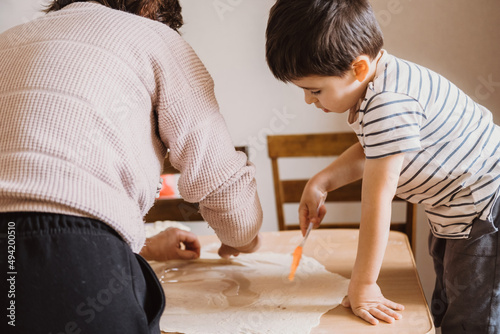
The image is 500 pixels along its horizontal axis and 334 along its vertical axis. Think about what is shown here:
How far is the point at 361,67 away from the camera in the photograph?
914 millimetres

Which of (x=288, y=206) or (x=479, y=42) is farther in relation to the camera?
(x=288, y=206)

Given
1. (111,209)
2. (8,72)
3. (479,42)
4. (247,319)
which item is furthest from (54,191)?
(479,42)

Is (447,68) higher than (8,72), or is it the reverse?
(8,72)

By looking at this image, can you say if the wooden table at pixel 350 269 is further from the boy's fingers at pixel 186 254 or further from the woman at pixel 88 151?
the woman at pixel 88 151

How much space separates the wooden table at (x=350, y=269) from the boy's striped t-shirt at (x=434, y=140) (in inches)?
5.4

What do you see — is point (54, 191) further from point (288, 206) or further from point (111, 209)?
point (288, 206)

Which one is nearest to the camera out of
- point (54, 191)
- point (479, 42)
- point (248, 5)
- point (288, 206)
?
point (54, 191)

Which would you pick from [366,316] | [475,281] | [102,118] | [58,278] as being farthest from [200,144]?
[475,281]

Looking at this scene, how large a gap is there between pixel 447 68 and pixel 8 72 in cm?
154

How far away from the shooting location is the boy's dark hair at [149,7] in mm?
860

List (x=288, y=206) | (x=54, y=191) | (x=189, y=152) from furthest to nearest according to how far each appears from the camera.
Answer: (x=288, y=206) < (x=189, y=152) < (x=54, y=191)

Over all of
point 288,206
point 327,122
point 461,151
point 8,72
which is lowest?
point 288,206

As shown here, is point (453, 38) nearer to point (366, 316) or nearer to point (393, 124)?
point (393, 124)

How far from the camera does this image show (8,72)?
717 mm
